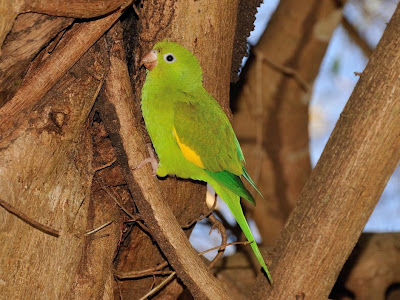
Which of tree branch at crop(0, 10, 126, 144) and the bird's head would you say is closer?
tree branch at crop(0, 10, 126, 144)

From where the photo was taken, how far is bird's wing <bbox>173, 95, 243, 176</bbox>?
3051mm

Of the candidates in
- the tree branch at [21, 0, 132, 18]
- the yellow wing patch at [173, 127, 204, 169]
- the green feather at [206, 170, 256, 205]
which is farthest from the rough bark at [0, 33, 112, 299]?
the green feather at [206, 170, 256, 205]

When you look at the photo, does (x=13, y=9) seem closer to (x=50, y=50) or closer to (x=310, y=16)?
(x=50, y=50)

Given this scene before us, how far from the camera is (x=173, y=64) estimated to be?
3121 millimetres

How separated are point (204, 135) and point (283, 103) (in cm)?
287

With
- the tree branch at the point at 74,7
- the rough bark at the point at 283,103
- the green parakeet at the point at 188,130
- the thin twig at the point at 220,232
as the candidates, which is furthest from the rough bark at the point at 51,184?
the rough bark at the point at 283,103

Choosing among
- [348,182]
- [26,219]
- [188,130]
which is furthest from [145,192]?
[348,182]

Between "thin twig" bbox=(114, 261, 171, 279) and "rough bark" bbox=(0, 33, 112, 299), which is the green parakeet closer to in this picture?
"rough bark" bbox=(0, 33, 112, 299)

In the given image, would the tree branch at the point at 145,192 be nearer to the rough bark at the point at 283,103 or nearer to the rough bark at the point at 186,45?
the rough bark at the point at 186,45

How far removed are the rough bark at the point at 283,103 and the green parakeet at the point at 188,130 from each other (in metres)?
2.55

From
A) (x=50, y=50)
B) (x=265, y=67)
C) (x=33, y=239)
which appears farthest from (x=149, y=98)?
(x=265, y=67)

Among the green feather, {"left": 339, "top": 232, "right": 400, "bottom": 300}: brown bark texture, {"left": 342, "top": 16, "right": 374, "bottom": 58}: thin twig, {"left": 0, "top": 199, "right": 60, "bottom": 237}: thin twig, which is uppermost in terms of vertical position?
{"left": 342, "top": 16, "right": 374, "bottom": 58}: thin twig

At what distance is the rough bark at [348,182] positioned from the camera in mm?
3004

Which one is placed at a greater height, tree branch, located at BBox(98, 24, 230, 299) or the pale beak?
the pale beak
